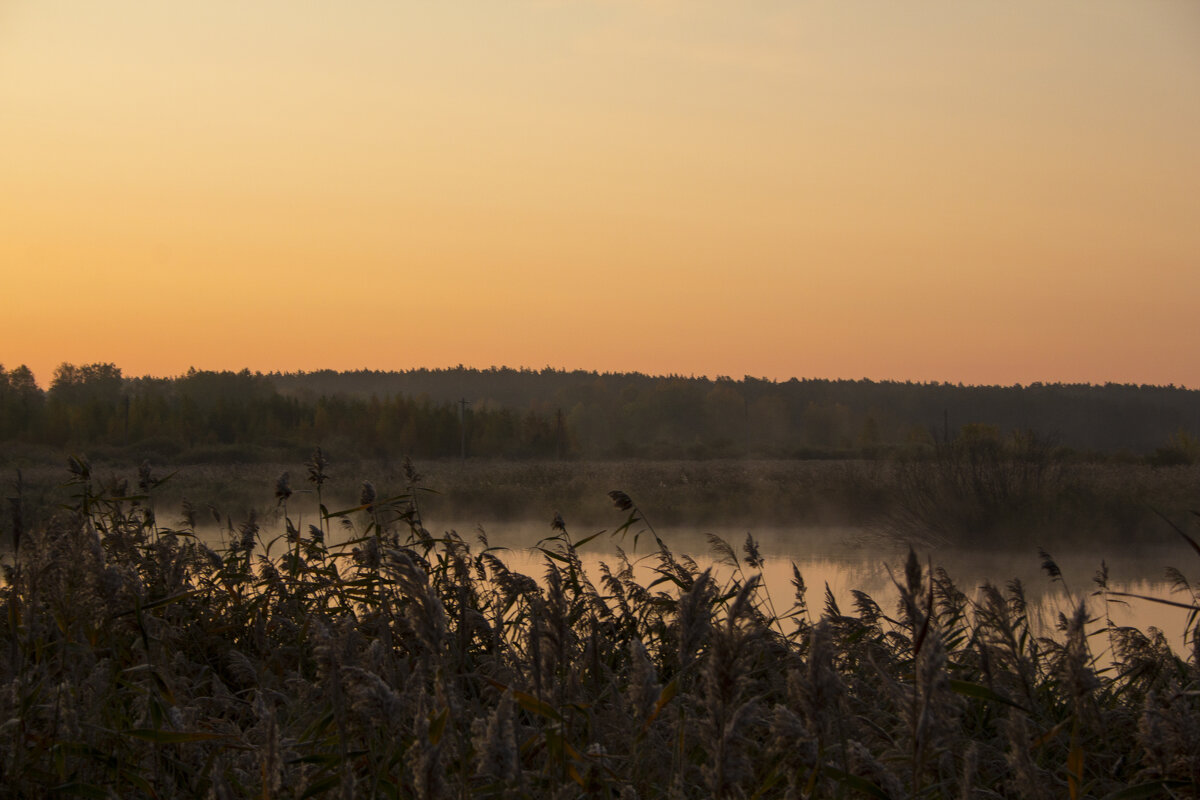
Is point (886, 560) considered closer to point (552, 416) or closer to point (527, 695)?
point (527, 695)

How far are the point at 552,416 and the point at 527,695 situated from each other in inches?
4202

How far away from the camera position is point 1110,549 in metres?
22.7

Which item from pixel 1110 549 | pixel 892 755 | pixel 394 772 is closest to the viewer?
pixel 892 755

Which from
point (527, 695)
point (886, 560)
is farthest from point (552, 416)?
point (527, 695)

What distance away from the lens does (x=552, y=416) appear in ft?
355

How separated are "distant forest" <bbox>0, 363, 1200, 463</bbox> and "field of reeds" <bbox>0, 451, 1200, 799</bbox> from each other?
1847cm

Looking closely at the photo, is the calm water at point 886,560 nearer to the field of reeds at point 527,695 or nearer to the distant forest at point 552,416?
the distant forest at point 552,416

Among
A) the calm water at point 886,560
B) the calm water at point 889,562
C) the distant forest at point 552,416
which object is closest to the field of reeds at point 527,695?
the calm water at point 889,562

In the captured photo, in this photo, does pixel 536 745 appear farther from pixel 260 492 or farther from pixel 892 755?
pixel 260 492

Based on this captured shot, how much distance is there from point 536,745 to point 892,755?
0.95m

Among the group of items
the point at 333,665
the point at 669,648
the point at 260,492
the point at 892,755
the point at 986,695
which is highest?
the point at 333,665

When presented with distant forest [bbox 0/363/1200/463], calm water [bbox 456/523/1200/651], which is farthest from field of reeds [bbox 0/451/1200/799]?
distant forest [bbox 0/363/1200/463]

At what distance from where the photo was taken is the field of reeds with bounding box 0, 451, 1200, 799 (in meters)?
1.37

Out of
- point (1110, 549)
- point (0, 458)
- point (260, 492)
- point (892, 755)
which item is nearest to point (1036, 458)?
point (1110, 549)
